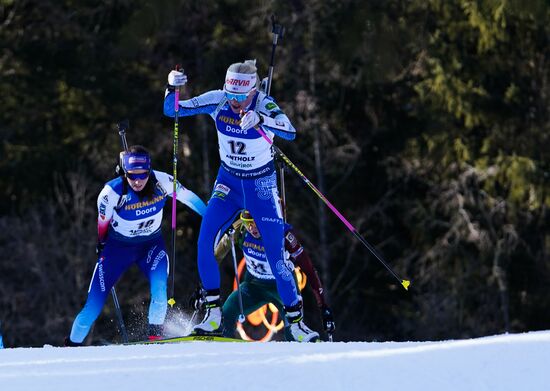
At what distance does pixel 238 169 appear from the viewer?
954cm

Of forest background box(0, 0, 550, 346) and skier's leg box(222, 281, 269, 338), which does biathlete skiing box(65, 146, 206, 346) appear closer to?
skier's leg box(222, 281, 269, 338)

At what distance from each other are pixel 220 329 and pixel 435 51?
14352 mm

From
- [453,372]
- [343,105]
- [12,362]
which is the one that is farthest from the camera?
[343,105]

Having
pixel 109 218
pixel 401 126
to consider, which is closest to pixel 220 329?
pixel 109 218

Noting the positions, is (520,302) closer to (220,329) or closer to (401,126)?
(401,126)

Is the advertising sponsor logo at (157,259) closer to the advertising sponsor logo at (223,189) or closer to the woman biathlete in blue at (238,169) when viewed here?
the woman biathlete in blue at (238,169)

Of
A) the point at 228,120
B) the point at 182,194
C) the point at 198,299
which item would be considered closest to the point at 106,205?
the point at 182,194

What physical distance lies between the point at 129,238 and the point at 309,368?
10.4ft

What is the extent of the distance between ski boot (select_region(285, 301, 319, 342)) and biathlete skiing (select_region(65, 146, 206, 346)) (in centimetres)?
87

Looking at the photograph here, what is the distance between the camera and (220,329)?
984 cm

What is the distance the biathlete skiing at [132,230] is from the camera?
381 inches

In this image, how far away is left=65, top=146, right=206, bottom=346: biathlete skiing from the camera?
31.8 ft

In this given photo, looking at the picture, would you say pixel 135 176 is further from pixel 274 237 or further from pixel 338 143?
pixel 338 143

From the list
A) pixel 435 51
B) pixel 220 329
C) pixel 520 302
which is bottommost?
pixel 520 302
